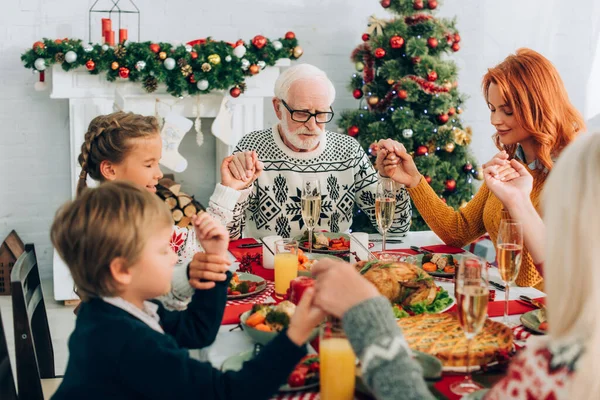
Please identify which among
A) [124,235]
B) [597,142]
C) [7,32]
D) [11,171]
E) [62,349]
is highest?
[7,32]

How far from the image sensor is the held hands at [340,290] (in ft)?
3.78

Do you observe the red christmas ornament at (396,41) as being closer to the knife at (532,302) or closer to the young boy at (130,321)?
the knife at (532,302)

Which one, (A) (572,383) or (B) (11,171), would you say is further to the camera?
(B) (11,171)

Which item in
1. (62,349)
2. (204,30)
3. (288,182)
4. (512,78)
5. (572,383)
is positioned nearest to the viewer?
(572,383)

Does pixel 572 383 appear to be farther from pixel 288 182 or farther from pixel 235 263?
pixel 288 182

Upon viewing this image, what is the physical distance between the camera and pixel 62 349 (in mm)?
3471

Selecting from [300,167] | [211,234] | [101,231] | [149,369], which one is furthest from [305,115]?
[149,369]

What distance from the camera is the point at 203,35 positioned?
4430mm

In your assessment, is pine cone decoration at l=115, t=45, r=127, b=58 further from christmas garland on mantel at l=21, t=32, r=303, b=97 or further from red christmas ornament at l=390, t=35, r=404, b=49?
red christmas ornament at l=390, t=35, r=404, b=49

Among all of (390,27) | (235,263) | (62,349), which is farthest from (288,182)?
(390,27)

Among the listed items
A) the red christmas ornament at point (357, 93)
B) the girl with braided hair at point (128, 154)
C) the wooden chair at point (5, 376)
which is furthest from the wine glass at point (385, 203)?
the red christmas ornament at point (357, 93)

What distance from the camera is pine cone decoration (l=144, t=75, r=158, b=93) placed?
3953 mm

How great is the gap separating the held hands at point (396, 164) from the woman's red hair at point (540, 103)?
39 centimetres

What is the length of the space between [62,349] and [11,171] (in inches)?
52.7
